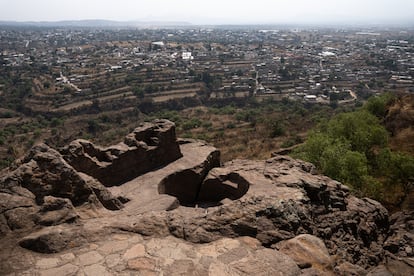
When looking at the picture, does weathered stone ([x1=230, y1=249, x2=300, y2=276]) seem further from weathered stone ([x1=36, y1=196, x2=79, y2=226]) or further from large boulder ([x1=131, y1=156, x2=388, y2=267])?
weathered stone ([x1=36, y1=196, x2=79, y2=226])

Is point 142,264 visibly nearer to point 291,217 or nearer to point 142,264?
point 142,264

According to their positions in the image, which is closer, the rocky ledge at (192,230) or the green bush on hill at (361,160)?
the rocky ledge at (192,230)

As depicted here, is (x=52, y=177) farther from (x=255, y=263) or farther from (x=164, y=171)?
(x=164, y=171)

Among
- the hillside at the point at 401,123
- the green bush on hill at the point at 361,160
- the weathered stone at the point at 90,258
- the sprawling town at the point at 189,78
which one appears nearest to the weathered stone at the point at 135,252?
the weathered stone at the point at 90,258

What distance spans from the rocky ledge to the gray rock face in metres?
0.29

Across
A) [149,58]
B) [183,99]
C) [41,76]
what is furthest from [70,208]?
[149,58]

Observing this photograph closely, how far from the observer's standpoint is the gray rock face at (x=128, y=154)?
57.8 feet

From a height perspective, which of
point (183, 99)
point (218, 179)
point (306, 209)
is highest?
point (306, 209)

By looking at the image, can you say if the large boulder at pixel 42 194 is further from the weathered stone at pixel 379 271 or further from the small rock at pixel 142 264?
the weathered stone at pixel 379 271

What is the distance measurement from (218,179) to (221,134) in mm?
41842

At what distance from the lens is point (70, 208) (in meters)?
10.9

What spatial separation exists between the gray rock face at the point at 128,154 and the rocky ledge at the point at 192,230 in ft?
0.96

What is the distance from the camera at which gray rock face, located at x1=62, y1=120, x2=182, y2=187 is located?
17.6 m

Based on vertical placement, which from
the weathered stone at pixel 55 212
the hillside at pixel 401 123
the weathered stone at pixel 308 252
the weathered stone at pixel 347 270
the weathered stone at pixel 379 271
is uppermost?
the weathered stone at pixel 55 212
